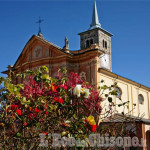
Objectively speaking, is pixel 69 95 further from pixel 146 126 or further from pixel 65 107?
pixel 146 126

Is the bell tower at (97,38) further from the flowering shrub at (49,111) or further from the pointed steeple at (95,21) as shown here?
the flowering shrub at (49,111)

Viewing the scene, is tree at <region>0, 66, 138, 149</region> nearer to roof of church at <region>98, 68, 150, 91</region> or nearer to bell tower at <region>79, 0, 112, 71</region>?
roof of church at <region>98, 68, 150, 91</region>

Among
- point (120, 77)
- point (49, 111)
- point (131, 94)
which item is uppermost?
point (120, 77)

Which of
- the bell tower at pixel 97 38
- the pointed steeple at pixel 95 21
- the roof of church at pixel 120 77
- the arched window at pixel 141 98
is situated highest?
the pointed steeple at pixel 95 21

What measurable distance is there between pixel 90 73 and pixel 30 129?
1856 cm

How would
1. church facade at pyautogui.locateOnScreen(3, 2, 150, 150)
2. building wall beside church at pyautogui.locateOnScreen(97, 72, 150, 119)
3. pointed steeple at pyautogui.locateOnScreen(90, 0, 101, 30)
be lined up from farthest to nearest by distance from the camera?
1. pointed steeple at pyautogui.locateOnScreen(90, 0, 101, 30)
2. building wall beside church at pyautogui.locateOnScreen(97, 72, 150, 119)
3. church facade at pyautogui.locateOnScreen(3, 2, 150, 150)

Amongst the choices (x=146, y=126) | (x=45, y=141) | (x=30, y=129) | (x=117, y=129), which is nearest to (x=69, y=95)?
(x=45, y=141)

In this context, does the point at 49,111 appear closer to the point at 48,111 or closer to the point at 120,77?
the point at 48,111

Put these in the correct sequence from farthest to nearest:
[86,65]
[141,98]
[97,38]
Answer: [97,38], [141,98], [86,65]

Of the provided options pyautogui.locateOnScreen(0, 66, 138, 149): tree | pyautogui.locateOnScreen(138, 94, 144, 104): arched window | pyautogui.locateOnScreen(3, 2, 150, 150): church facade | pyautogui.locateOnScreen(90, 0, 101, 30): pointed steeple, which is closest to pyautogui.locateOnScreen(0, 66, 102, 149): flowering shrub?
pyautogui.locateOnScreen(0, 66, 138, 149): tree

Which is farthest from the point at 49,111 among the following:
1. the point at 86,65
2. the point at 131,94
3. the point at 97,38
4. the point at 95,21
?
the point at 95,21

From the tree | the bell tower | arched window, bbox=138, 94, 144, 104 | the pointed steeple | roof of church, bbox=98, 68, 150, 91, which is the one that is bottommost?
the tree

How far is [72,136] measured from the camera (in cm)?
360

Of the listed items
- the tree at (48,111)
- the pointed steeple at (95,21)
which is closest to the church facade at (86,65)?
the pointed steeple at (95,21)
